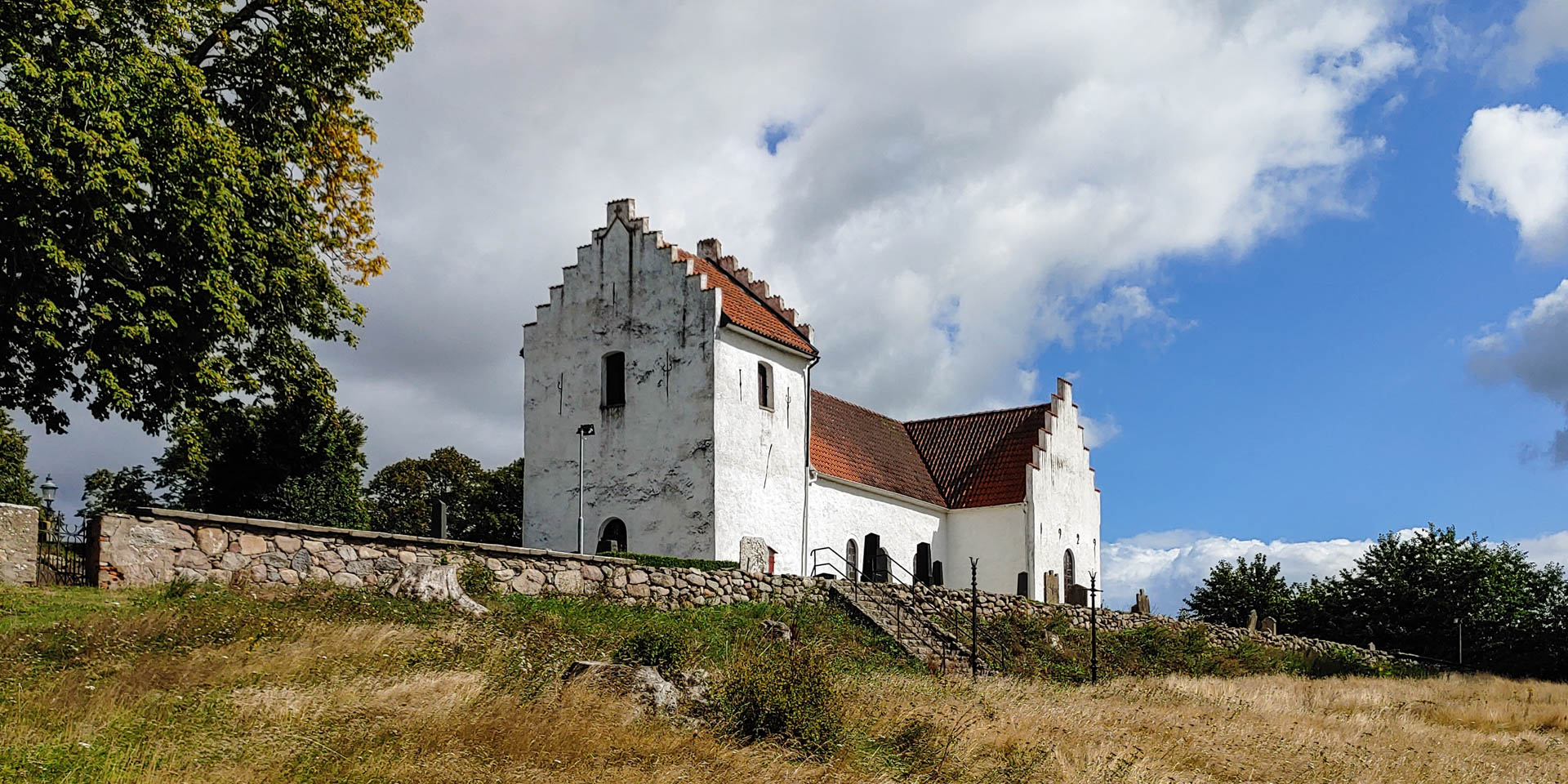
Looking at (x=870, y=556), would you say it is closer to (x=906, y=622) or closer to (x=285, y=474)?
(x=906, y=622)

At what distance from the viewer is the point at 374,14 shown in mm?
24281

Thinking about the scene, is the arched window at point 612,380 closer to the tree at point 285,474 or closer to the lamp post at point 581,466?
the lamp post at point 581,466

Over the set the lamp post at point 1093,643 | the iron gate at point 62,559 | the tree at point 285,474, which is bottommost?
the lamp post at point 1093,643

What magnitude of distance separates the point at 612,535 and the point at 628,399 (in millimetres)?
Answer: 3238

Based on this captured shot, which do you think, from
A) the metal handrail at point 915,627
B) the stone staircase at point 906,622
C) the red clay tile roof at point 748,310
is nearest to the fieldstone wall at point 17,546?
the stone staircase at point 906,622

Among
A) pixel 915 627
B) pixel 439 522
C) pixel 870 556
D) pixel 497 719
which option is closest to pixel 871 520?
pixel 870 556

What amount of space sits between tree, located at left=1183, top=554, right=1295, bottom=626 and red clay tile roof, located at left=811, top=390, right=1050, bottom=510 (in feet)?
34.0

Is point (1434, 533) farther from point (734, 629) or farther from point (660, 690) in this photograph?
point (660, 690)

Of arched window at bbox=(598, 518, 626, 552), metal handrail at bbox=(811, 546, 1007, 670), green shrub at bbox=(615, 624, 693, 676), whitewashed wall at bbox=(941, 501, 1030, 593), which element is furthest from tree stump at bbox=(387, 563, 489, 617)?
whitewashed wall at bbox=(941, 501, 1030, 593)

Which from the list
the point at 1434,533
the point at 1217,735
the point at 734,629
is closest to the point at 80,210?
the point at 734,629

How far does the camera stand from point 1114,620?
112 ft

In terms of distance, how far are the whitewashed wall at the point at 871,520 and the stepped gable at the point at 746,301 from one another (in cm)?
380

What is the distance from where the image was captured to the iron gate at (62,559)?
691 inches

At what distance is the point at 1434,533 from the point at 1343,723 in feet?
90.1
